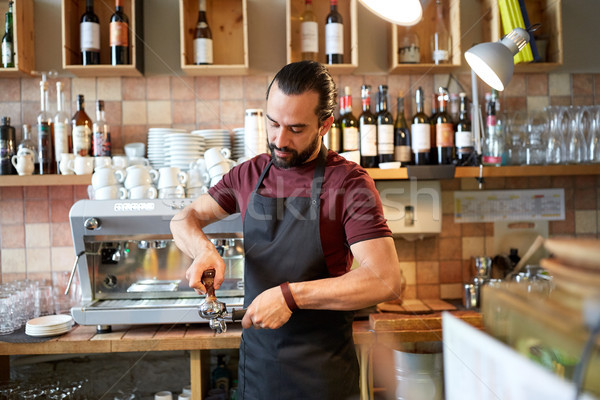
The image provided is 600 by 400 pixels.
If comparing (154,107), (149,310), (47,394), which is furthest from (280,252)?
(154,107)

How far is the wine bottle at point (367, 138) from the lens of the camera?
8.18 feet

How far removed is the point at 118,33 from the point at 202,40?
0.40 m

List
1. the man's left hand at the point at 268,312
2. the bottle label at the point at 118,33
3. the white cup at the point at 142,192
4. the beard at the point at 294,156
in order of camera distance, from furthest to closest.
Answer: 1. the bottle label at the point at 118,33
2. the white cup at the point at 142,192
3. the beard at the point at 294,156
4. the man's left hand at the point at 268,312

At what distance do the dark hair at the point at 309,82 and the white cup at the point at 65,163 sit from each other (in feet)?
4.29

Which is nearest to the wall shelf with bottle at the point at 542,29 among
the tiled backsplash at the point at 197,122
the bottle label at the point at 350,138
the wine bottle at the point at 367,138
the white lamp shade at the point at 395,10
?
the tiled backsplash at the point at 197,122

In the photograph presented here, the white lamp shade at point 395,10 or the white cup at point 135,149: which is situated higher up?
the white lamp shade at point 395,10

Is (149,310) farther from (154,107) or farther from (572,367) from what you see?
(572,367)

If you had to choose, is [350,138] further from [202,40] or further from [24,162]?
[24,162]

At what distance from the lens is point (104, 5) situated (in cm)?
269

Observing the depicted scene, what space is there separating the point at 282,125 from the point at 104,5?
1673mm

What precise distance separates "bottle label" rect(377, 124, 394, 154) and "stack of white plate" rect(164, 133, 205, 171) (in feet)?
2.86

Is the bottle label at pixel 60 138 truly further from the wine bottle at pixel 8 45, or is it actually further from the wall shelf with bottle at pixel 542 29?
the wall shelf with bottle at pixel 542 29

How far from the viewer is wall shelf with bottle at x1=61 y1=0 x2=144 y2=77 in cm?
247

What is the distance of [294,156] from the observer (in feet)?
5.32
